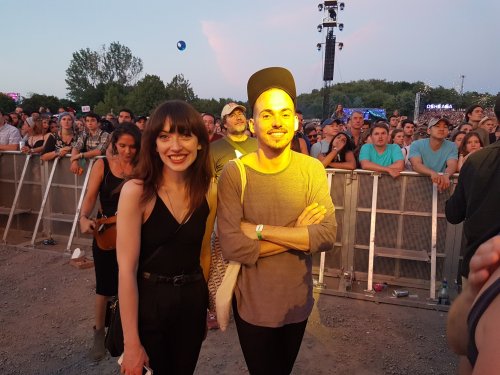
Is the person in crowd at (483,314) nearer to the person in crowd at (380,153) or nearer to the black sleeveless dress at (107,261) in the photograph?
the black sleeveless dress at (107,261)

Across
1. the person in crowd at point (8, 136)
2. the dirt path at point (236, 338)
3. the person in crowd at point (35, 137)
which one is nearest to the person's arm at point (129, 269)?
the dirt path at point (236, 338)

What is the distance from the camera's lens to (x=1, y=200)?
731 centimetres

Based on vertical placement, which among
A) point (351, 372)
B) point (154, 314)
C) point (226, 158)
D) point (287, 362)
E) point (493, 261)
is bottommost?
point (351, 372)

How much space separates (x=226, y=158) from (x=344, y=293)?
242cm

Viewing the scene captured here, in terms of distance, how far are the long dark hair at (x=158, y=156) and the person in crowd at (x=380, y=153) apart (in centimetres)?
365

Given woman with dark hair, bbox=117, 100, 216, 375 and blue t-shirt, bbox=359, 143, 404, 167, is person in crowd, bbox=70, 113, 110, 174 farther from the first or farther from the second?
woman with dark hair, bbox=117, 100, 216, 375

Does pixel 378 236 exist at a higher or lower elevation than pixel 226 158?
lower

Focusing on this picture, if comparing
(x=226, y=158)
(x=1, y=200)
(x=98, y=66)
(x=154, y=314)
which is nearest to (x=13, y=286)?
(x=1, y=200)

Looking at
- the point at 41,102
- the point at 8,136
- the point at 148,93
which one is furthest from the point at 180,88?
the point at 8,136

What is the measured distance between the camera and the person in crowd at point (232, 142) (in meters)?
4.35

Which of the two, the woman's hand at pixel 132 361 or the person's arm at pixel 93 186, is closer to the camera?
the woman's hand at pixel 132 361

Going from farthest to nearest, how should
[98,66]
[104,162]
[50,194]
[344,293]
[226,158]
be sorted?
[98,66], [50,194], [344,293], [226,158], [104,162]

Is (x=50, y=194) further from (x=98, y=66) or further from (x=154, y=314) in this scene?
(x=98, y=66)

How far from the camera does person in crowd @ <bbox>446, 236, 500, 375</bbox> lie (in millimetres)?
659
